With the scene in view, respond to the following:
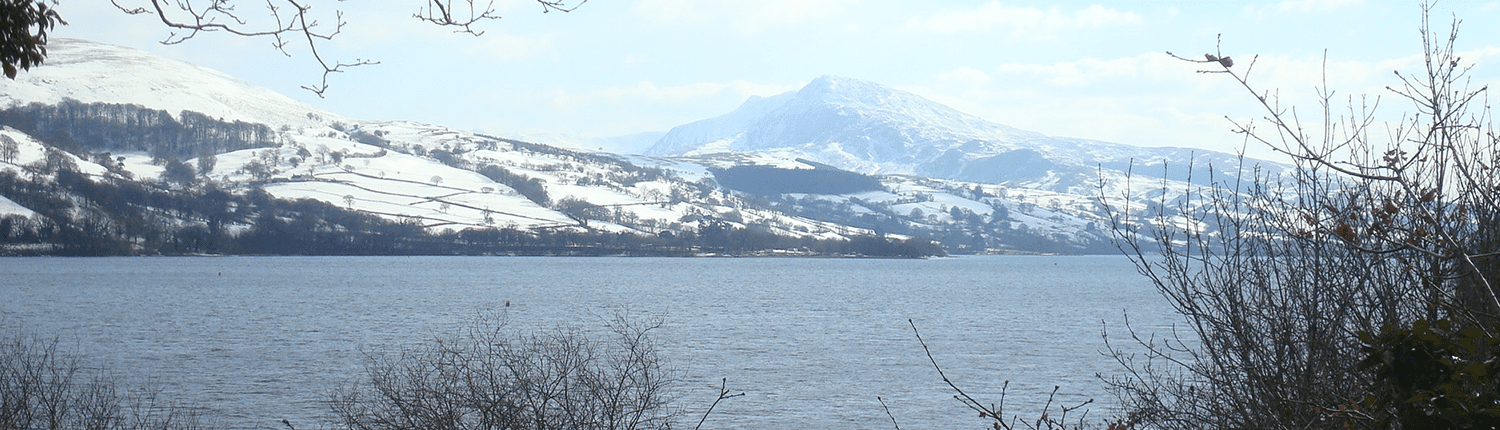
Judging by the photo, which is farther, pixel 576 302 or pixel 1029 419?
pixel 576 302

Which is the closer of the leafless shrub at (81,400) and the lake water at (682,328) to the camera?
the leafless shrub at (81,400)

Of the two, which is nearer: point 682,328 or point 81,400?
point 81,400

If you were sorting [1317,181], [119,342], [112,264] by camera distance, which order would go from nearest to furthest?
1. [1317,181]
2. [119,342]
3. [112,264]

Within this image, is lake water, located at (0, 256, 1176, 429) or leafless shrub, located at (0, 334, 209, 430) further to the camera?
lake water, located at (0, 256, 1176, 429)

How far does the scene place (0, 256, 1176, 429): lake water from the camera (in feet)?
125

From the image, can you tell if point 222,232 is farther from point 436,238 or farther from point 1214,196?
point 1214,196

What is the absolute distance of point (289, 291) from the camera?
9994cm

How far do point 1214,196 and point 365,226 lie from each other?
184 meters

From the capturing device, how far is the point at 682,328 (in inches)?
2490

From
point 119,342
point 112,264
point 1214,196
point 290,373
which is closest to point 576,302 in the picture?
point 119,342

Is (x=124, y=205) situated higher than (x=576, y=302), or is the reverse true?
(x=124, y=205)

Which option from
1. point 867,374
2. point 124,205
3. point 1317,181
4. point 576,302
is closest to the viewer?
point 1317,181

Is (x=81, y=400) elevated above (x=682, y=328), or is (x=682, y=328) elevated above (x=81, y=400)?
(x=682, y=328)

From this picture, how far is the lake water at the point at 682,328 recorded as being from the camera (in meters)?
38.2
